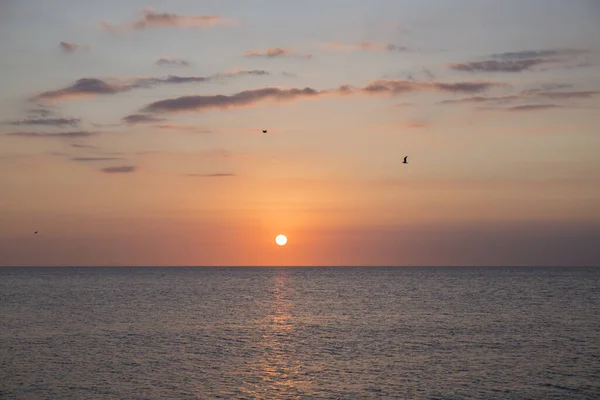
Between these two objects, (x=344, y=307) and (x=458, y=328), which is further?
(x=344, y=307)

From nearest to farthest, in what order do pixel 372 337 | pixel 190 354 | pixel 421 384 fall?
pixel 421 384 → pixel 190 354 → pixel 372 337

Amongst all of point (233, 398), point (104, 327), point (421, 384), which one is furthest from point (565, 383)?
point (104, 327)

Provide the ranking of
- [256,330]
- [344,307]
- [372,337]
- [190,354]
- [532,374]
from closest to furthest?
[532,374], [190,354], [372,337], [256,330], [344,307]

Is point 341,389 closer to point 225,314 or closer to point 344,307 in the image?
A: point 225,314

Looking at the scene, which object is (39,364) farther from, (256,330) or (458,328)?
(458,328)

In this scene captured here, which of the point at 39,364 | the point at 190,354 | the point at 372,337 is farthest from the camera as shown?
the point at 372,337

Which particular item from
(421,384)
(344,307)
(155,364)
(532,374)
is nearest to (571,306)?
(344,307)

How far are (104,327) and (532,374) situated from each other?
177 feet

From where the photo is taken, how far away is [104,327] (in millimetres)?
81875

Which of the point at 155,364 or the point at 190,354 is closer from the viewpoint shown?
the point at 155,364

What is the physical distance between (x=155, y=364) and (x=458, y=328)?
4191 centimetres

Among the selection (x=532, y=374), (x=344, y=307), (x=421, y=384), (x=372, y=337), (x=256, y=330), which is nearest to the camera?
(x=421, y=384)

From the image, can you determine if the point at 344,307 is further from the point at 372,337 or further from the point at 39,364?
the point at 39,364

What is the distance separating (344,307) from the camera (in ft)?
368
